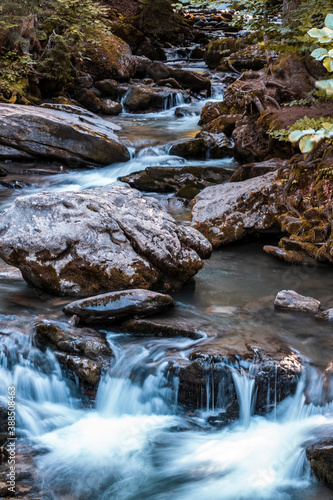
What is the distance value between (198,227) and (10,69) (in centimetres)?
984

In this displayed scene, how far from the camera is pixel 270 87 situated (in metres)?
11.1

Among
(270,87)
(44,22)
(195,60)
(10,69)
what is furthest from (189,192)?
→ (195,60)

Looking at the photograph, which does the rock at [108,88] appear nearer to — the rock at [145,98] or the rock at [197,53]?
the rock at [145,98]

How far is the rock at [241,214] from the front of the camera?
8.13m

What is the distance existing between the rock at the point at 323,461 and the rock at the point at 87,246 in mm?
2644

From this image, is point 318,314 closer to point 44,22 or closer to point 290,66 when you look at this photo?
point 290,66

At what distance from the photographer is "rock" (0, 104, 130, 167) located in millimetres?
11969

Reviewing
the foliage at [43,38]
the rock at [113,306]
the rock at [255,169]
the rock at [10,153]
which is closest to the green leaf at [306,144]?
the rock at [113,306]

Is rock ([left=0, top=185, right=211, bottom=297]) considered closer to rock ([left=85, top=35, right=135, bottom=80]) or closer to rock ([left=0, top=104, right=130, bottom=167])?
rock ([left=0, top=104, right=130, bottom=167])

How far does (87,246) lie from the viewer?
566cm

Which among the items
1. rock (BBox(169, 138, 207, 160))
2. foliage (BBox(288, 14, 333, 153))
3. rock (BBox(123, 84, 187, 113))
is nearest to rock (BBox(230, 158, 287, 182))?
rock (BBox(169, 138, 207, 160))

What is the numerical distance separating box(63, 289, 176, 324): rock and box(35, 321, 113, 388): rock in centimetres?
27

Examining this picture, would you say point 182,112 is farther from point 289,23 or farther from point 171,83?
point 289,23

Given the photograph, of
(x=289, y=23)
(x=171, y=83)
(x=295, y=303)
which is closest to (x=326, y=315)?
(x=295, y=303)
